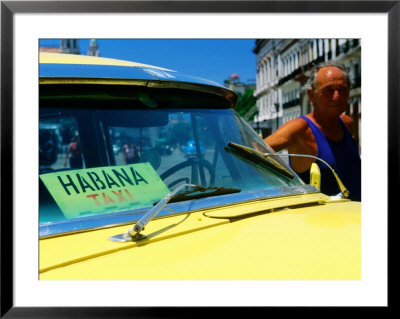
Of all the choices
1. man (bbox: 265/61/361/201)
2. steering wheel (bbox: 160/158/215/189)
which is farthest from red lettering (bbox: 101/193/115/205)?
man (bbox: 265/61/361/201)

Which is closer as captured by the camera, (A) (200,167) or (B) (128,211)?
(B) (128,211)

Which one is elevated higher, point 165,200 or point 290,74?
point 290,74

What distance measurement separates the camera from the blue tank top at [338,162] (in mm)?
2236

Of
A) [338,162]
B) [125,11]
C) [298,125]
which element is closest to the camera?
[125,11]

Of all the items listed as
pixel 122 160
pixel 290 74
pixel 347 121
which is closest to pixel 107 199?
Answer: pixel 122 160

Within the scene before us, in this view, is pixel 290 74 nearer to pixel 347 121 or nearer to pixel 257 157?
pixel 347 121

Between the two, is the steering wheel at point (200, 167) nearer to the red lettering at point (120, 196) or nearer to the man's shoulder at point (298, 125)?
the red lettering at point (120, 196)

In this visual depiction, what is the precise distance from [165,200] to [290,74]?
6.19 ft

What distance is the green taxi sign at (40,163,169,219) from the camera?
1.55 metres

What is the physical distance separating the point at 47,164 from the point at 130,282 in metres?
0.61

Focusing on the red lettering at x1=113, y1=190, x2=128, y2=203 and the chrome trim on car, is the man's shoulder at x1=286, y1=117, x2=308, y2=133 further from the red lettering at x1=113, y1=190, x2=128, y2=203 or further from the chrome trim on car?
the red lettering at x1=113, y1=190, x2=128, y2=203

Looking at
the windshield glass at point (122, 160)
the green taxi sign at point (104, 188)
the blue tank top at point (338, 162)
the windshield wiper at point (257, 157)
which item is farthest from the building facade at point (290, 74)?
the green taxi sign at point (104, 188)

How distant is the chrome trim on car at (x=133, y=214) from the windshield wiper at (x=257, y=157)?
15cm

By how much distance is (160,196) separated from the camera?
1.68 meters
